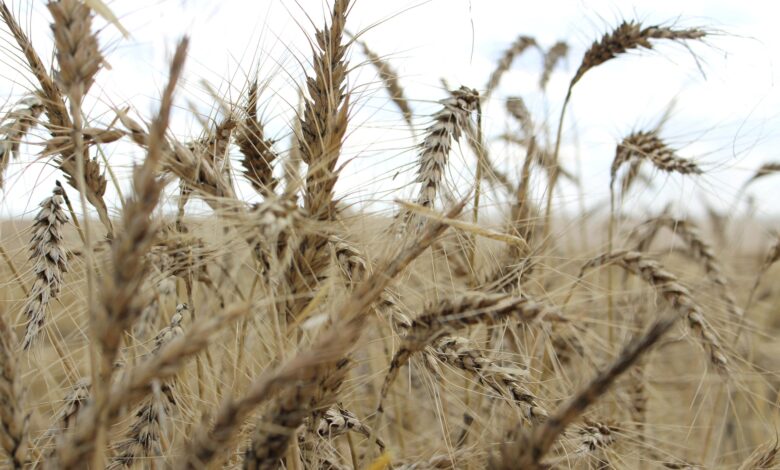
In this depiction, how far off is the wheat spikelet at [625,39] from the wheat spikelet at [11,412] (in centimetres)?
182

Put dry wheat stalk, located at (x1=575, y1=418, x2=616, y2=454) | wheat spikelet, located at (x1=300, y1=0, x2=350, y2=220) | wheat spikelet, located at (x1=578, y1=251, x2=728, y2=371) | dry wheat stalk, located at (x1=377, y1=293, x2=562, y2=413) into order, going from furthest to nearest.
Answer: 1. wheat spikelet, located at (x1=578, y1=251, x2=728, y2=371)
2. dry wheat stalk, located at (x1=575, y1=418, x2=616, y2=454)
3. wheat spikelet, located at (x1=300, y1=0, x2=350, y2=220)
4. dry wheat stalk, located at (x1=377, y1=293, x2=562, y2=413)

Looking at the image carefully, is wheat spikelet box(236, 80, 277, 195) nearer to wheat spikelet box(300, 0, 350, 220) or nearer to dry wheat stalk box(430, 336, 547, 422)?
wheat spikelet box(300, 0, 350, 220)

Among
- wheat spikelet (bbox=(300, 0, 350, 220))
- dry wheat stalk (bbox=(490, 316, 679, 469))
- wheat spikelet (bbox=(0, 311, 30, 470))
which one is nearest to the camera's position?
dry wheat stalk (bbox=(490, 316, 679, 469))

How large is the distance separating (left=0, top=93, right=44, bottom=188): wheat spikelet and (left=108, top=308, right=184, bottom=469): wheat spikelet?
1.60ft

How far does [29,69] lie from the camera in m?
1.37

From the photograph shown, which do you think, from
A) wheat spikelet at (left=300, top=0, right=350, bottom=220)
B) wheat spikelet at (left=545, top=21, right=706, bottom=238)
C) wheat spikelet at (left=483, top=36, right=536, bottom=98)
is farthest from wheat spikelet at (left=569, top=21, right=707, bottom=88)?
wheat spikelet at (left=300, top=0, right=350, bottom=220)

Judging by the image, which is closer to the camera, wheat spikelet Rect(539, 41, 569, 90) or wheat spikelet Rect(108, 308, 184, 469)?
wheat spikelet Rect(108, 308, 184, 469)

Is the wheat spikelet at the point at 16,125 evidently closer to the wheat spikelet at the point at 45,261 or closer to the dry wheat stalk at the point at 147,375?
the wheat spikelet at the point at 45,261

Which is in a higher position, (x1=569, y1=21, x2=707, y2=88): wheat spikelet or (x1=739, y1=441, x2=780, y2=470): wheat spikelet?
(x1=569, y1=21, x2=707, y2=88): wheat spikelet

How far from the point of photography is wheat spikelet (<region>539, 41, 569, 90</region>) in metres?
3.00

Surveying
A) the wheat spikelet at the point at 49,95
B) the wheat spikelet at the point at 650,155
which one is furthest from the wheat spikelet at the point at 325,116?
the wheat spikelet at the point at 650,155

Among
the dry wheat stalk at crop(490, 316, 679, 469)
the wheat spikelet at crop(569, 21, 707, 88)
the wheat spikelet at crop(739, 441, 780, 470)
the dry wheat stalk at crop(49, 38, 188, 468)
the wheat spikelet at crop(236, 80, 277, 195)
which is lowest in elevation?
the wheat spikelet at crop(739, 441, 780, 470)

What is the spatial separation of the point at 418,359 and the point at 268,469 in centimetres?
45

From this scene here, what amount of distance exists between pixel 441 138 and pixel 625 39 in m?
1.04
